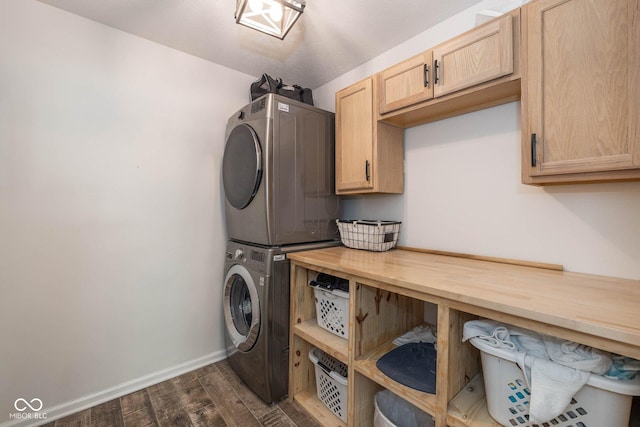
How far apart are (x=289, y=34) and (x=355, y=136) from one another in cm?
83

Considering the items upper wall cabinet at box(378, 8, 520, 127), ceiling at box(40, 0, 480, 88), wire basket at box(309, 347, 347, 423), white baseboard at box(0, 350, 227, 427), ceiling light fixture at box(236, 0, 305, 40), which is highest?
ceiling at box(40, 0, 480, 88)

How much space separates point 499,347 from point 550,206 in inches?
31.6

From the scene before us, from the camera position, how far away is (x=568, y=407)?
788 mm

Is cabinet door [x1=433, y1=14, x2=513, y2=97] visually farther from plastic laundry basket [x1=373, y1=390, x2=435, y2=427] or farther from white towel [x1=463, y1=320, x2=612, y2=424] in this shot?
plastic laundry basket [x1=373, y1=390, x2=435, y2=427]

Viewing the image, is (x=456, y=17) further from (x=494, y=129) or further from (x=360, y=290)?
(x=360, y=290)

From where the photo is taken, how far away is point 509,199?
4.63 ft

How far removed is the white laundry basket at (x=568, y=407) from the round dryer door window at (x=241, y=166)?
1.43 meters

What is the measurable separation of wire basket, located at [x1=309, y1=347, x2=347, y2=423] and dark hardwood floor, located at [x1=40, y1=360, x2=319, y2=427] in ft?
0.45

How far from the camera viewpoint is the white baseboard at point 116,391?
154cm

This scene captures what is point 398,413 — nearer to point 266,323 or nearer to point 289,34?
point 266,323

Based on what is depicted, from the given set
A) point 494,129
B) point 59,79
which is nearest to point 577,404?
point 494,129

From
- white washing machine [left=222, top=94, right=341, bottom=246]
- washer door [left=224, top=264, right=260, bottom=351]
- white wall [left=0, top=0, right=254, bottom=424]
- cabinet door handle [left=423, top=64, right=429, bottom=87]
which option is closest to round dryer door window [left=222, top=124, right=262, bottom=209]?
white washing machine [left=222, top=94, right=341, bottom=246]

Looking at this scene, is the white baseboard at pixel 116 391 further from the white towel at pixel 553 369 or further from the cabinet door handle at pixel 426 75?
A: the cabinet door handle at pixel 426 75

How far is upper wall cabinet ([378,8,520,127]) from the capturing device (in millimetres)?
1179
